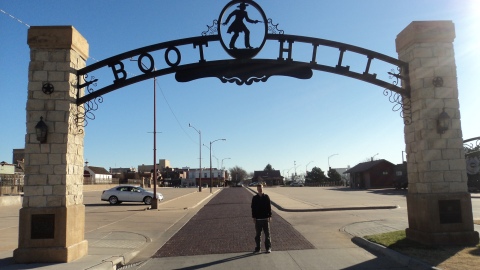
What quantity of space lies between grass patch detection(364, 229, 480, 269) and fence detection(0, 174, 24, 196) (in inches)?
1320

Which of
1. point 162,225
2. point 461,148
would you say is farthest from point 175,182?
point 461,148

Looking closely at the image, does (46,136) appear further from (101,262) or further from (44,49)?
(101,262)

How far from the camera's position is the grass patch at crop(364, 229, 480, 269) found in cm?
814

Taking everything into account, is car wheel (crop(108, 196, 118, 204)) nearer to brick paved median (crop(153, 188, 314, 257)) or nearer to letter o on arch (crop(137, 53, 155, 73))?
brick paved median (crop(153, 188, 314, 257))

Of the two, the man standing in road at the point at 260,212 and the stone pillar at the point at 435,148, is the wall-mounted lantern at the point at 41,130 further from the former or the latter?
the stone pillar at the point at 435,148

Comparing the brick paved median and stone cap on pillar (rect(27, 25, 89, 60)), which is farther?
the brick paved median

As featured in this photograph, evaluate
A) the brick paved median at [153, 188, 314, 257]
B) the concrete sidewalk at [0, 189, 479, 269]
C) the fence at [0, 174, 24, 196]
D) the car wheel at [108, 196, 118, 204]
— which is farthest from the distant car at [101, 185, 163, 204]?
the brick paved median at [153, 188, 314, 257]

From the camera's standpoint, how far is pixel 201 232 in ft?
49.9

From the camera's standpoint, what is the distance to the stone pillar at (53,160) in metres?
9.34

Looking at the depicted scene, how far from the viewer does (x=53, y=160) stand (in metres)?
9.65

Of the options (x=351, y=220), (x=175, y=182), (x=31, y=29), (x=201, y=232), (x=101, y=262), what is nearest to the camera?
(x=101, y=262)

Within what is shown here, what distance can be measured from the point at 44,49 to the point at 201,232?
8221 millimetres

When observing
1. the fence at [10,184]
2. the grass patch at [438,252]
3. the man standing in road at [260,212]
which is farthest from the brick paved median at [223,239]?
the fence at [10,184]

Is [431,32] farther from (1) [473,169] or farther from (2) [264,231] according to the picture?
(1) [473,169]
